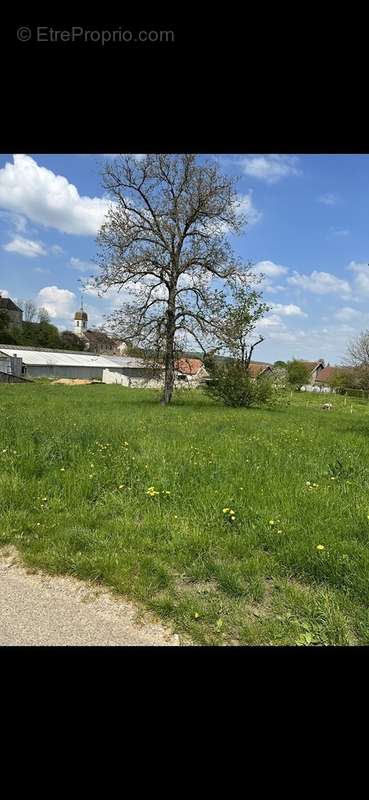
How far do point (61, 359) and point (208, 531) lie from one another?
54509 millimetres

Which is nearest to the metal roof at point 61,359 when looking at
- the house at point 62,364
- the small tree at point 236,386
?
the house at point 62,364

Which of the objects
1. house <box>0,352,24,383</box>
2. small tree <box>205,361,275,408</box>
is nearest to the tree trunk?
small tree <box>205,361,275,408</box>

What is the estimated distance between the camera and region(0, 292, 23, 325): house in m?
54.6

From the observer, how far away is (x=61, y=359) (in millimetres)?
54344

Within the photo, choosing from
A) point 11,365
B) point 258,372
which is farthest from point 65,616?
point 11,365

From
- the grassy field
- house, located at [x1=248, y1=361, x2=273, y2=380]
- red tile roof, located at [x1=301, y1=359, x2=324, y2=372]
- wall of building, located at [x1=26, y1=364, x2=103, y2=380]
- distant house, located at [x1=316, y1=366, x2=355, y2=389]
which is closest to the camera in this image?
the grassy field

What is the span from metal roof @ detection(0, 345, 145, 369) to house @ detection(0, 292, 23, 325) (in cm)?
761

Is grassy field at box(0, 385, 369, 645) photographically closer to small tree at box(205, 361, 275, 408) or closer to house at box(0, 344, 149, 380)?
small tree at box(205, 361, 275, 408)

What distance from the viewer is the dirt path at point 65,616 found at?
2154 millimetres

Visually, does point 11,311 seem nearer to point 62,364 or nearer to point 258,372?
point 62,364

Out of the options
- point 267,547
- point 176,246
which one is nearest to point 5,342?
point 176,246
